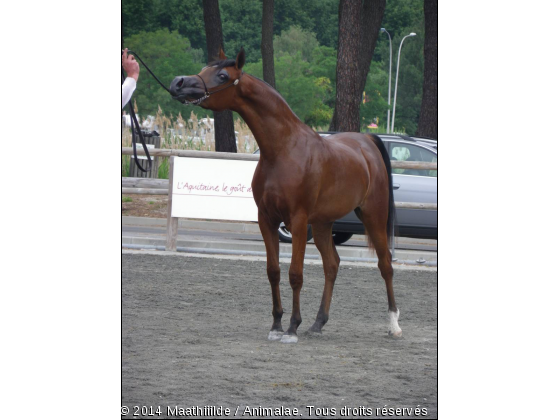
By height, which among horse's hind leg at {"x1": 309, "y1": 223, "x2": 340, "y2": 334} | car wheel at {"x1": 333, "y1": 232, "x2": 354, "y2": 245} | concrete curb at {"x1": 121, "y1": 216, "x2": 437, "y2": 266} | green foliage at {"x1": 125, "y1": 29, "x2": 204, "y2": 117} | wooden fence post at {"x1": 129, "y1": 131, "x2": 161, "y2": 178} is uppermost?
green foliage at {"x1": 125, "y1": 29, "x2": 204, "y2": 117}

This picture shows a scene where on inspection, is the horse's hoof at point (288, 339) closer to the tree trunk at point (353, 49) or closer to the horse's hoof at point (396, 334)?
the horse's hoof at point (396, 334)

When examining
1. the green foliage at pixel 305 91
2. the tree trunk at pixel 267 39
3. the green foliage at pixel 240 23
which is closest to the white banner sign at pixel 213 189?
the tree trunk at pixel 267 39

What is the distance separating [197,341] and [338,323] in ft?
4.91

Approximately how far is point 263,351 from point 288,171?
134 centimetres

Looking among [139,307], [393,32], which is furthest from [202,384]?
[393,32]

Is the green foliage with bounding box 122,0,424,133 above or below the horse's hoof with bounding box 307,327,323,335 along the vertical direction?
above

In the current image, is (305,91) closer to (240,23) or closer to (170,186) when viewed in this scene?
(170,186)

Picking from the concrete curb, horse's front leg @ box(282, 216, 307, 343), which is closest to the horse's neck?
horse's front leg @ box(282, 216, 307, 343)

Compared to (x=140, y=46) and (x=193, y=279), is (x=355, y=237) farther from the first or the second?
(x=140, y=46)

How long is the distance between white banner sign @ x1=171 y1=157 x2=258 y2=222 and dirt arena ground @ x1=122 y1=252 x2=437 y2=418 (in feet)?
5.68

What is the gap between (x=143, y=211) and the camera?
14.2m

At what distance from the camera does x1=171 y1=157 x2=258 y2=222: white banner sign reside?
1097 centimetres

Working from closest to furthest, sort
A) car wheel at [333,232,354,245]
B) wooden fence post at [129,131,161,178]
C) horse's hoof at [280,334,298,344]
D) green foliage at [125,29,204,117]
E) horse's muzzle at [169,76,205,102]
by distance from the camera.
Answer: horse's muzzle at [169,76,205,102], horse's hoof at [280,334,298,344], green foliage at [125,29,204,117], car wheel at [333,232,354,245], wooden fence post at [129,131,161,178]

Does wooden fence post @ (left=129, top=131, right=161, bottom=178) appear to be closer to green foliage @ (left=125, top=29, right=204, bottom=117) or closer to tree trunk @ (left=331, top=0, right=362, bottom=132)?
green foliage @ (left=125, top=29, right=204, bottom=117)
